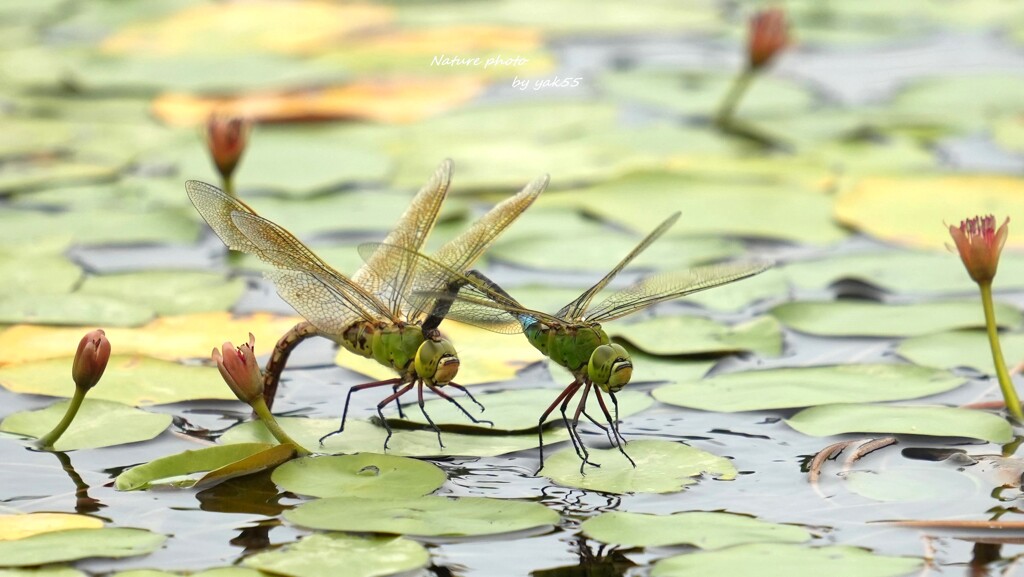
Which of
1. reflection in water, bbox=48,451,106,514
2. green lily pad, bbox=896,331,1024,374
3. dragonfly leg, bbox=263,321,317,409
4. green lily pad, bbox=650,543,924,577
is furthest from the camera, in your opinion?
green lily pad, bbox=896,331,1024,374

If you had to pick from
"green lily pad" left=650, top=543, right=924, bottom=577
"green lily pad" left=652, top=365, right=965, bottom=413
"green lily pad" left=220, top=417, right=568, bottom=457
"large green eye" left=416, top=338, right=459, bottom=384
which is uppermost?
"large green eye" left=416, top=338, right=459, bottom=384

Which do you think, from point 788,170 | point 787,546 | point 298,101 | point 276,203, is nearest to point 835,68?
point 788,170

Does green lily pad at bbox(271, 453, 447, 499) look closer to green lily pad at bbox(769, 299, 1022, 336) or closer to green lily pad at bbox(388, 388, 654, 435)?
green lily pad at bbox(388, 388, 654, 435)

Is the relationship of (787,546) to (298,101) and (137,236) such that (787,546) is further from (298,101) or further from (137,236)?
(298,101)

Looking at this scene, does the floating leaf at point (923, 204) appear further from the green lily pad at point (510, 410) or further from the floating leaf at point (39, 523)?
the floating leaf at point (39, 523)

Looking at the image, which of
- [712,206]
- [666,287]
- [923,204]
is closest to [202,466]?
[666,287]

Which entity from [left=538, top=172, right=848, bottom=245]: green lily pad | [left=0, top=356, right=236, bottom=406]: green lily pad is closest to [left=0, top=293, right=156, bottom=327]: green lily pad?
[left=0, top=356, right=236, bottom=406]: green lily pad

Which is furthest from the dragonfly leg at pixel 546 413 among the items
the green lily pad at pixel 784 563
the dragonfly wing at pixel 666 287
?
the green lily pad at pixel 784 563
